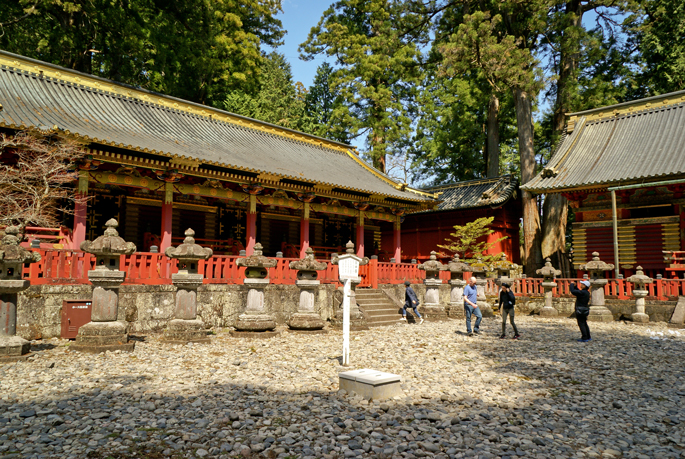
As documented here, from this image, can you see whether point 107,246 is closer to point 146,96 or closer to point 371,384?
point 371,384

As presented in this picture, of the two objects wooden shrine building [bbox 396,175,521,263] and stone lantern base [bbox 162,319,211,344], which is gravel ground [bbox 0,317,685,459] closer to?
stone lantern base [bbox 162,319,211,344]

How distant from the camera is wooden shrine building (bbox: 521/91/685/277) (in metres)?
16.6

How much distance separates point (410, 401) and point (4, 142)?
1061cm

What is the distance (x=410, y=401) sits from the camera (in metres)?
5.62

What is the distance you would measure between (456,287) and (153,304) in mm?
10579

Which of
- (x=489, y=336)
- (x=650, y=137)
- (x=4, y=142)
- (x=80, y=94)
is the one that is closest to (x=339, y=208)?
(x=489, y=336)

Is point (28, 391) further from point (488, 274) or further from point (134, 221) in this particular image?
point (488, 274)

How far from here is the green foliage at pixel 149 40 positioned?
21.7 metres

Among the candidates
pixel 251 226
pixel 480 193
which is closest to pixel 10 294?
pixel 251 226

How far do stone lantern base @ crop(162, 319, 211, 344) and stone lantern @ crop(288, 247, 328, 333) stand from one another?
105 inches

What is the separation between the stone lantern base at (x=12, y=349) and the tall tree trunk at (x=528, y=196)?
70.7ft

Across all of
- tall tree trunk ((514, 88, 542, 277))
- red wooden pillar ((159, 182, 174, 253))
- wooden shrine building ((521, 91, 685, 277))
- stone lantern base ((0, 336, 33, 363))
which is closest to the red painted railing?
red wooden pillar ((159, 182, 174, 253))

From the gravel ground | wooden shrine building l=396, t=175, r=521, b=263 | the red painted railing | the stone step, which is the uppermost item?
wooden shrine building l=396, t=175, r=521, b=263

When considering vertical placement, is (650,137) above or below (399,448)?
above
